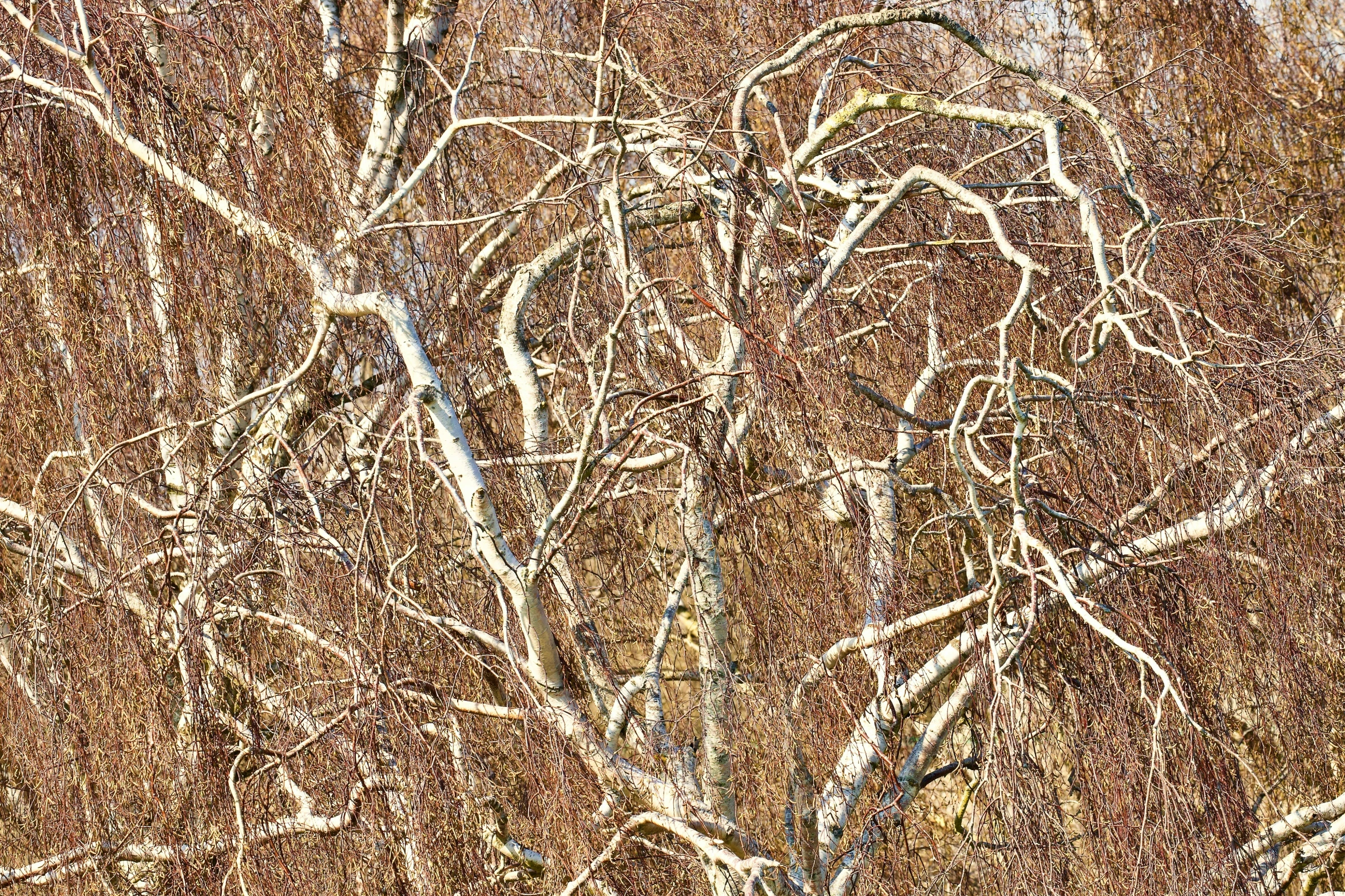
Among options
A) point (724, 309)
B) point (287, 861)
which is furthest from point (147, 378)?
point (724, 309)

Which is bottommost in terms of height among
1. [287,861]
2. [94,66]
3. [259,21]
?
[287,861]

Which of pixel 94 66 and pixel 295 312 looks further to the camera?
pixel 295 312

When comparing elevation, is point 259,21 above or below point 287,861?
above

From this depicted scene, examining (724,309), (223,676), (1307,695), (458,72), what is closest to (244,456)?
(223,676)

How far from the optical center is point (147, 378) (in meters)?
3.61

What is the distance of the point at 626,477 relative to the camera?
3561 mm

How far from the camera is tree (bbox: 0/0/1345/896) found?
2.65m

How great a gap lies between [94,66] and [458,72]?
1524mm

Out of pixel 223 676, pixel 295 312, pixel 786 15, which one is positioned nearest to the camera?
pixel 223 676

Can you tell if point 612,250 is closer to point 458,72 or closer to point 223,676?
point 223,676

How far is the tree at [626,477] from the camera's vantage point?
265 centimetres

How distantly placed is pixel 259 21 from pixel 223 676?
168cm

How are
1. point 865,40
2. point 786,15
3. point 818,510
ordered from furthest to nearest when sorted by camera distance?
1. point 786,15
2. point 865,40
3. point 818,510

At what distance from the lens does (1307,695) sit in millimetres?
2830
